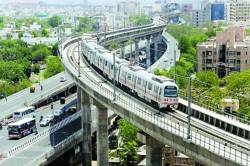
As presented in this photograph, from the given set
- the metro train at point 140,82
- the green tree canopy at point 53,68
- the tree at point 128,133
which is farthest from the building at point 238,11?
the tree at point 128,133

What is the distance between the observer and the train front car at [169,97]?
3478 centimetres

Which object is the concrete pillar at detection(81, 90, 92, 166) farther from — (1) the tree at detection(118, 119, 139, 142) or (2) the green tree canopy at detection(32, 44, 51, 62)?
(2) the green tree canopy at detection(32, 44, 51, 62)

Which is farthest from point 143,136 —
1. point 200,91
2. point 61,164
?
point 200,91

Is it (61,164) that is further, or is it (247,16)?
(247,16)

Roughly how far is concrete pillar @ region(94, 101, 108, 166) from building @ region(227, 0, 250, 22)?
153 metres

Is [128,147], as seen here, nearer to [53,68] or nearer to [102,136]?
[102,136]

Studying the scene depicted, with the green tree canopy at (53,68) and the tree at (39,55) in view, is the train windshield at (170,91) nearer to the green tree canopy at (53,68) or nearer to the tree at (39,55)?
the green tree canopy at (53,68)

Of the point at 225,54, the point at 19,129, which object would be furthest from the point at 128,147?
the point at 225,54

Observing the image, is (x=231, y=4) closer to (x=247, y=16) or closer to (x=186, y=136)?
(x=247, y=16)

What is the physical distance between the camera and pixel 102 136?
43.1 metres

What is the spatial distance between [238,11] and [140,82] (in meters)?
164

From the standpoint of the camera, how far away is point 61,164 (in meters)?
47.7

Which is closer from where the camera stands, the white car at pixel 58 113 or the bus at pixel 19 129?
the bus at pixel 19 129

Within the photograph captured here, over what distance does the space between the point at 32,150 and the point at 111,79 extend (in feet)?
31.5
